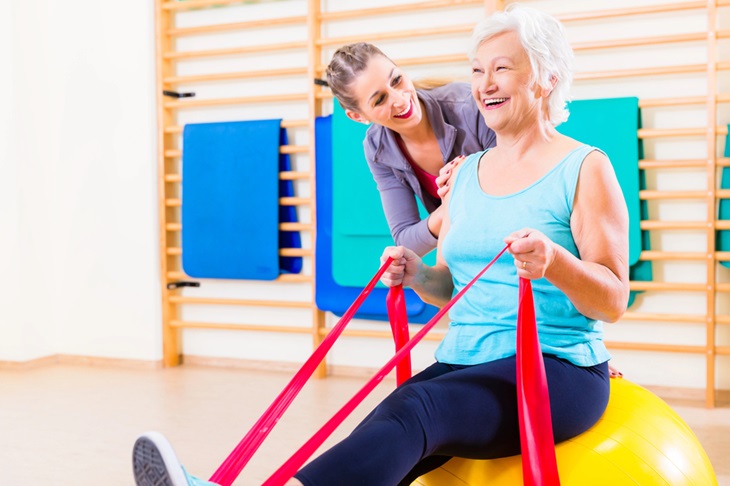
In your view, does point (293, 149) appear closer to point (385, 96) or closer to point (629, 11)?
point (629, 11)

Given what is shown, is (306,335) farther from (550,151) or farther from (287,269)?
(550,151)

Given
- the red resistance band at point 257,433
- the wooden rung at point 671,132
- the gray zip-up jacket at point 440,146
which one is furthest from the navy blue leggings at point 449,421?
the wooden rung at point 671,132

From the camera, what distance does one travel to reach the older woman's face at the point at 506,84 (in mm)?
1589

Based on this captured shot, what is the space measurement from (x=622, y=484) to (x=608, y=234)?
18.6 inches

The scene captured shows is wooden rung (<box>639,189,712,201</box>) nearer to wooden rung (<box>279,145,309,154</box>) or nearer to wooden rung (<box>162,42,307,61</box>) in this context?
wooden rung (<box>279,145,309,154</box>)

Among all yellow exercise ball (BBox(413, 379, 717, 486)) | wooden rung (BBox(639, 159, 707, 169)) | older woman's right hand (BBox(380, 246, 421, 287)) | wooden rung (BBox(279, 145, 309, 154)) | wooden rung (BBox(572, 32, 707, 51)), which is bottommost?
yellow exercise ball (BBox(413, 379, 717, 486))

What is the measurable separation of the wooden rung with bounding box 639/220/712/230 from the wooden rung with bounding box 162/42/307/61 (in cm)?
203

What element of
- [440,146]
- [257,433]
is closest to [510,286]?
[257,433]

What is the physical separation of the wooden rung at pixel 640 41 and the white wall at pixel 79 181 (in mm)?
2492

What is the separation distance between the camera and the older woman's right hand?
5.64 ft

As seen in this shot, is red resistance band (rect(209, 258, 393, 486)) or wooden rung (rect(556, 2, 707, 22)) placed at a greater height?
wooden rung (rect(556, 2, 707, 22))

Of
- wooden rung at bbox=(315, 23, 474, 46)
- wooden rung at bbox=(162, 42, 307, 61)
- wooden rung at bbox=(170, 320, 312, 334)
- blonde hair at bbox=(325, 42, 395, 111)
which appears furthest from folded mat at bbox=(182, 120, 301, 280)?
blonde hair at bbox=(325, 42, 395, 111)

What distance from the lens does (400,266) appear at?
174 cm

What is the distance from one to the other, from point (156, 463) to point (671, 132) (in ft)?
10.2
